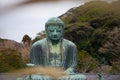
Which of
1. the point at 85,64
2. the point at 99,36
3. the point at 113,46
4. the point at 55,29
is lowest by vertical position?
the point at 85,64

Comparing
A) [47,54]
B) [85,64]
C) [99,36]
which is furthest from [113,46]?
[47,54]

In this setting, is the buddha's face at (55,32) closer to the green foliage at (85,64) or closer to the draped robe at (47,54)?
the draped robe at (47,54)

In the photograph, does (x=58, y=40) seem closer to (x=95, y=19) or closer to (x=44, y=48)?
(x=44, y=48)

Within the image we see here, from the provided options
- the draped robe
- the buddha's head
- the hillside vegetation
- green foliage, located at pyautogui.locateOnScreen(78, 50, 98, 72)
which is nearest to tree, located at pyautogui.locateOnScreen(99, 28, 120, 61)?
the hillside vegetation

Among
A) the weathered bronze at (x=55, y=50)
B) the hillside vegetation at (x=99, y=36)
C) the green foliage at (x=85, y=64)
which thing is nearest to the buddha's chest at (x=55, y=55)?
the weathered bronze at (x=55, y=50)

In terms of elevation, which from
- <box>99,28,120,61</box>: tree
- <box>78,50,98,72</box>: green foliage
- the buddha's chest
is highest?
<box>99,28,120,61</box>: tree

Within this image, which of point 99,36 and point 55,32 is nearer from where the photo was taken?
point 55,32

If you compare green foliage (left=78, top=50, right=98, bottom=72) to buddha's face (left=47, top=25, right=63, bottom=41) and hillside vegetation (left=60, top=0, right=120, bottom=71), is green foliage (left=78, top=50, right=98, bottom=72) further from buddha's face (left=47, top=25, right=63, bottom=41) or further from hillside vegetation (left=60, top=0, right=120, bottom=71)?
buddha's face (left=47, top=25, right=63, bottom=41)

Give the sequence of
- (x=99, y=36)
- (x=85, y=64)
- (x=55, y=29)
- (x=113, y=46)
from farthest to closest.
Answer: (x=99, y=36)
(x=113, y=46)
(x=85, y=64)
(x=55, y=29)

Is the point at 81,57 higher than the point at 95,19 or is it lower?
lower

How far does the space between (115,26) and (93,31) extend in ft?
4.96

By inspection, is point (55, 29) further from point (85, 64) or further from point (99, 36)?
point (99, 36)

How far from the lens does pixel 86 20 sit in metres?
30.4

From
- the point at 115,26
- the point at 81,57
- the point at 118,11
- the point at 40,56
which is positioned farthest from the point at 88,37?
the point at 118,11
